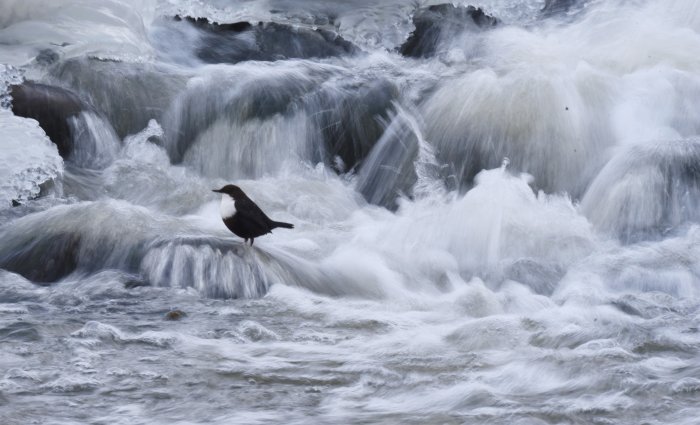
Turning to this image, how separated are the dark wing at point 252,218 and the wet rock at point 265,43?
356 cm

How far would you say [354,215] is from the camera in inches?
284

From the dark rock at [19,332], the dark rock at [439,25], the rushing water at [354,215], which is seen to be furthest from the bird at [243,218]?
the dark rock at [439,25]

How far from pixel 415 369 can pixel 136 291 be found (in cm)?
173

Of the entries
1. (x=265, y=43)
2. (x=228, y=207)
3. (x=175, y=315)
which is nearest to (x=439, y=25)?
(x=265, y=43)

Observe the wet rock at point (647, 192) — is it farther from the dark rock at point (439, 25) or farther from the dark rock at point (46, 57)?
the dark rock at point (46, 57)

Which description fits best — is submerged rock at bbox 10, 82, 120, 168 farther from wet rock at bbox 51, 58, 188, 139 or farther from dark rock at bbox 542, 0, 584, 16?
dark rock at bbox 542, 0, 584, 16

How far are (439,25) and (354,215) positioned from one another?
3.14 m

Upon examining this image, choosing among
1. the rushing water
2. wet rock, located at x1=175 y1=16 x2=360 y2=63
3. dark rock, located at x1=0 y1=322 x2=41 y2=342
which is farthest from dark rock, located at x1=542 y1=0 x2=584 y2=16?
dark rock, located at x1=0 y1=322 x2=41 y2=342

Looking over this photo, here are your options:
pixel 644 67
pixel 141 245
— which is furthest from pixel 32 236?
pixel 644 67

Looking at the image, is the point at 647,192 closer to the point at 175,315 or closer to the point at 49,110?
the point at 175,315

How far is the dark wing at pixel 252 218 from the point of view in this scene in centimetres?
568

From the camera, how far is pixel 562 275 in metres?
6.11

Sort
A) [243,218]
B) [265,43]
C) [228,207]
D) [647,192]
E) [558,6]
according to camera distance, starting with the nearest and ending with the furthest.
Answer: [243,218], [228,207], [647,192], [265,43], [558,6]

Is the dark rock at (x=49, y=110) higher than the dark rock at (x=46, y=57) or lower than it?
lower
